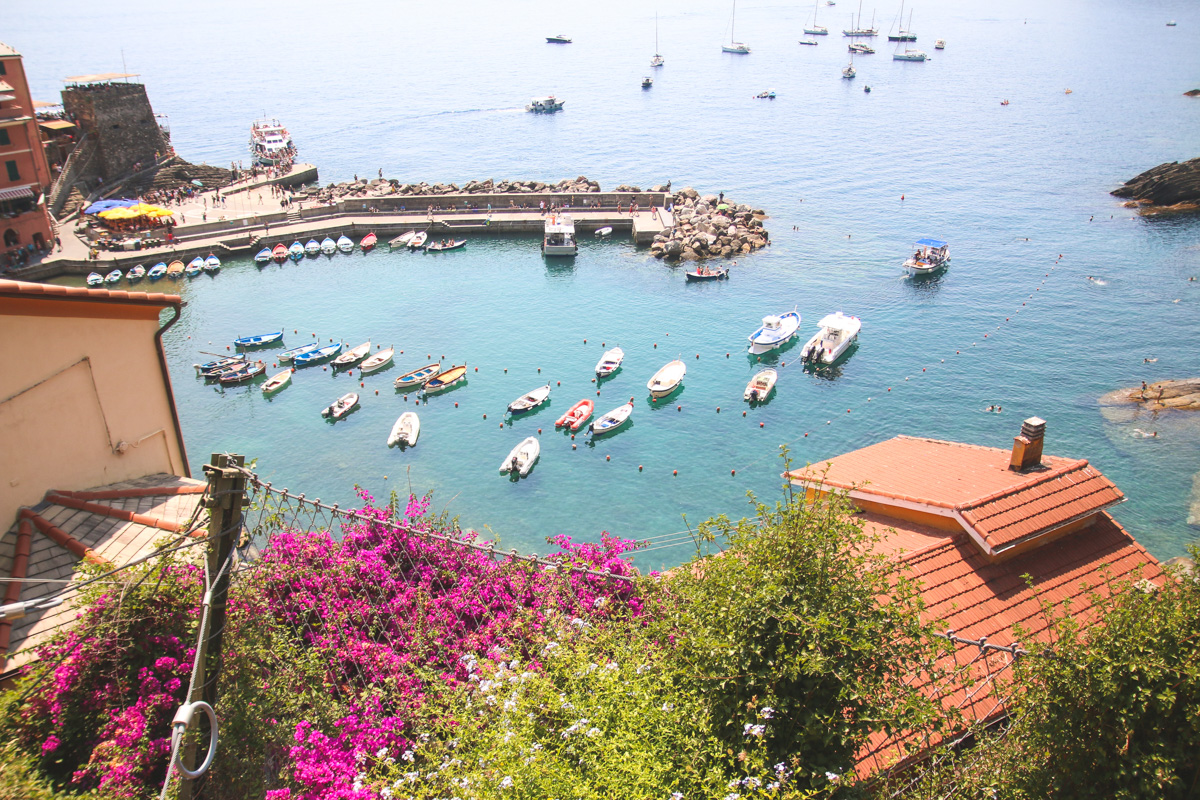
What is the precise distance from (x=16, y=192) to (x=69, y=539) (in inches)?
2198

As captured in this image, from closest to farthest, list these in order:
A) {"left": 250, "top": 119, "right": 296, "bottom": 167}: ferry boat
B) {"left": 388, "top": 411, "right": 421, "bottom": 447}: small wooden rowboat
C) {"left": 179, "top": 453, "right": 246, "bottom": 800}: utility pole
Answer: {"left": 179, "top": 453, "right": 246, "bottom": 800}: utility pole, {"left": 388, "top": 411, "right": 421, "bottom": 447}: small wooden rowboat, {"left": 250, "top": 119, "right": 296, "bottom": 167}: ferry boat

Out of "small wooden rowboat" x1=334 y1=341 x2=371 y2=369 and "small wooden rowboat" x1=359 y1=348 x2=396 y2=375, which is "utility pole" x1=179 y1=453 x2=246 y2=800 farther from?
"small wooden rowboat" x1=334 y1=341 x2=371 y2=369

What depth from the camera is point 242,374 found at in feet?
143

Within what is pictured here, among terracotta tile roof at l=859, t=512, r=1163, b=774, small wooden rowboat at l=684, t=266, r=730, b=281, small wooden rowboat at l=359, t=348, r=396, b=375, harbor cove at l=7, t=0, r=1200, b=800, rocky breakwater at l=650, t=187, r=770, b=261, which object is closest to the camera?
harbor cove at l=7, t=0, r=1200, b=800

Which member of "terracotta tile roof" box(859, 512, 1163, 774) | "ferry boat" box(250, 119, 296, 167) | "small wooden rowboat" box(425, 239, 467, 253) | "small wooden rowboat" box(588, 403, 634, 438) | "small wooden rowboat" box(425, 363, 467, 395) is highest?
"ferry boat" box(250, 119, 296, 167)

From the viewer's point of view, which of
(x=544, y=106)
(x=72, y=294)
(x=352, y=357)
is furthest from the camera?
(x=544, y=106)

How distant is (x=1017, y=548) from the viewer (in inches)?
578

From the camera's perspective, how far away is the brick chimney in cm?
1686

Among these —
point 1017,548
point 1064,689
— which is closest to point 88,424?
point 1064,689

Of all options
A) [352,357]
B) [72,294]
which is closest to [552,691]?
[72,294]

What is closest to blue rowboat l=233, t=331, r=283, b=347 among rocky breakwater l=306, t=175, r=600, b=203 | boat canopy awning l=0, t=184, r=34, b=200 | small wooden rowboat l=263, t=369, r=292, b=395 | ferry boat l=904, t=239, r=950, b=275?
small wooden rowboat l=263, t=369, r=292, b=395

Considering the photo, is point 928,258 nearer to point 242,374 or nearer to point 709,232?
point 709,232

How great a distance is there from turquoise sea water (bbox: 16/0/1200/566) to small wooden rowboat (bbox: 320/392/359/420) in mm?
729

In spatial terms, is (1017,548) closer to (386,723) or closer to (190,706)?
(386,723)
